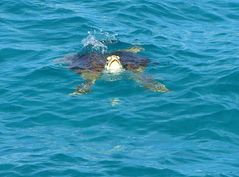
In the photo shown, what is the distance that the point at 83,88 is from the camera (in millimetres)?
17000

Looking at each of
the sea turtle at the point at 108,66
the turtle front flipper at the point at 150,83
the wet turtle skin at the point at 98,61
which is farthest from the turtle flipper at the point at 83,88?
the turtle front flipper at the point at 150,83

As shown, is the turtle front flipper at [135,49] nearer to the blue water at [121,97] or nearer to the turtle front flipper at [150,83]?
the blue water at [121,97]

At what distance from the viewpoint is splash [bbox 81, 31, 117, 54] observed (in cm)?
1964

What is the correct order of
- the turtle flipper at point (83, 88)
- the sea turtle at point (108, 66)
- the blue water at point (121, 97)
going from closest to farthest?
the blue water at point (121, 97) < the turtle flipper at point (83, 88) < the sea turtle at point (108, 66)

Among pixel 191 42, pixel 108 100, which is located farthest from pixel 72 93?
pixel 191 42

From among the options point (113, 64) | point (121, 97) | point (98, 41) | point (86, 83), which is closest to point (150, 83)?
point (121, 97)

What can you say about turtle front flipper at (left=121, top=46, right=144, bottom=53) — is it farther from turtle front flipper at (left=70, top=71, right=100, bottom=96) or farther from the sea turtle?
turtle front flipper at (left=70, top=71, right=100, bottom=96)

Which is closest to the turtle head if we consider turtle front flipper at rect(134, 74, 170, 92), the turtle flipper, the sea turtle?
the sea turtle

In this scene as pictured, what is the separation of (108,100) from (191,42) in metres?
5.06

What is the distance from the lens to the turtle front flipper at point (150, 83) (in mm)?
16906

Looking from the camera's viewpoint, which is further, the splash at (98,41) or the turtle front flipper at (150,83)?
the splash at (98,41)

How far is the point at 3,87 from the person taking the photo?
17172mm

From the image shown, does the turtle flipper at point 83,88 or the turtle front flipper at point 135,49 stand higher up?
the turtle front flipper at point 135,49

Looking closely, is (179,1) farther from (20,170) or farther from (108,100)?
(20,170)
